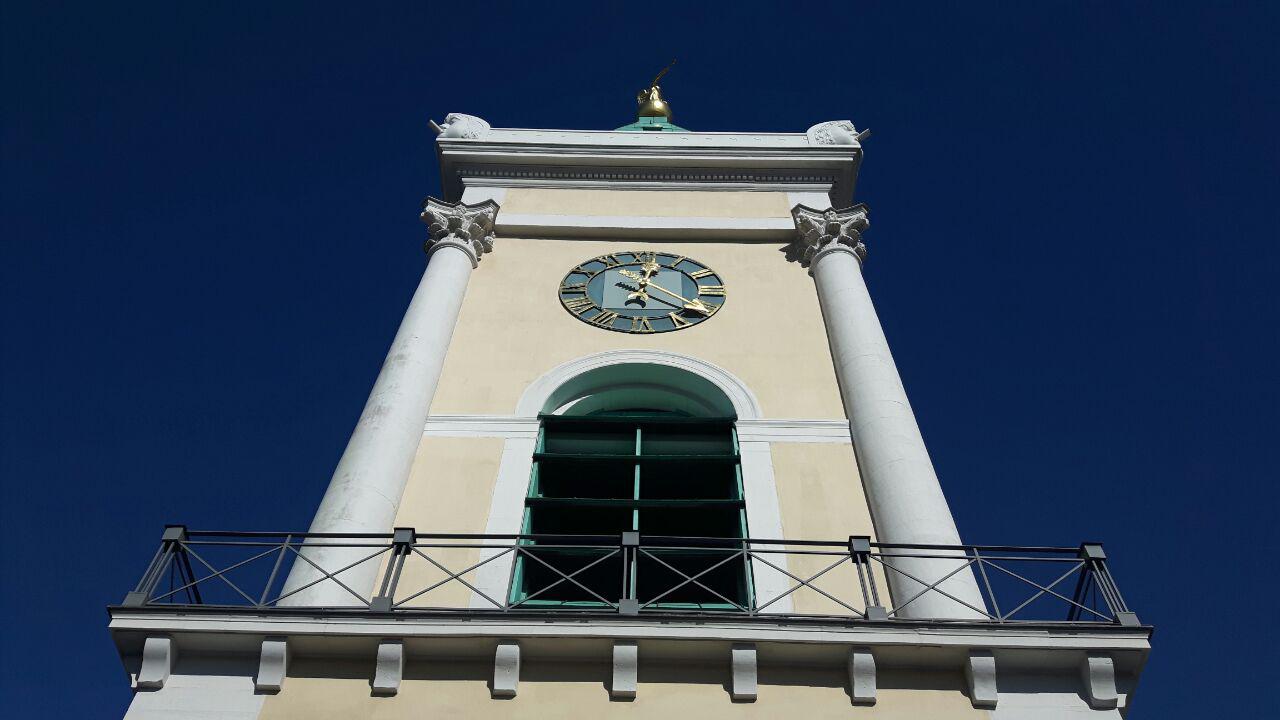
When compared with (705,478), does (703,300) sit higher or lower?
higher

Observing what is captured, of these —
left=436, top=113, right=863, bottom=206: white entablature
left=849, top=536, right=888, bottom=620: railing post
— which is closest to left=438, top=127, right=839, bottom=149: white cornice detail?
left=436, top=113, right=863, bottom=206: white entablature

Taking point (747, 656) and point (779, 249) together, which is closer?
point (747, 656)

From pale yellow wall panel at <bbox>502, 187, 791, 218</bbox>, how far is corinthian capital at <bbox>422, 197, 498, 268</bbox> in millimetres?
1189

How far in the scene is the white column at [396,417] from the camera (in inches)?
534

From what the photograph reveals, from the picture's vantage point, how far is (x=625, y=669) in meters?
11.5

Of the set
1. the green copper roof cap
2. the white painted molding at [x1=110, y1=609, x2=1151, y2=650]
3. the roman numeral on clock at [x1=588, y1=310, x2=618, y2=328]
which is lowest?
the white painted molding at [x1=110, y1=609, x2=1151, y2=650]

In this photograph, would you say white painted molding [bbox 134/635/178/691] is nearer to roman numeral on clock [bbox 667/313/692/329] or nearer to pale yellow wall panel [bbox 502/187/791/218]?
roman numeral on clock [bbox 667/313/692/329]

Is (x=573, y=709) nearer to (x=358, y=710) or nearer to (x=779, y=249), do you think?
(x=358, y=710)

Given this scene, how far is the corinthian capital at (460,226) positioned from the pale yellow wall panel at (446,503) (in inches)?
210

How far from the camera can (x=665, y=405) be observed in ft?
62.8

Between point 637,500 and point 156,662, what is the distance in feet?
19.0

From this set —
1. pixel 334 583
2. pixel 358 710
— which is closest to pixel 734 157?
pixel 334 583

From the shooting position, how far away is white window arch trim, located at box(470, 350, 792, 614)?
562 inches

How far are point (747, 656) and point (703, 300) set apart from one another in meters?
9.99
